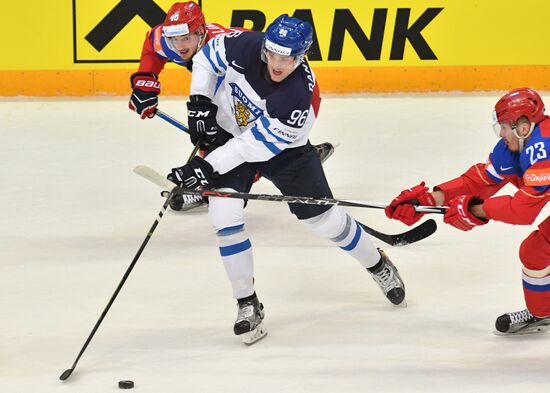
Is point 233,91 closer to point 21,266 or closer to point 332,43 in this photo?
point 21,266

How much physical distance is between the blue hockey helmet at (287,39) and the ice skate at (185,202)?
1.73m

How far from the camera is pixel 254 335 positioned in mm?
3459

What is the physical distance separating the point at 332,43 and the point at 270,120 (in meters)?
3.96

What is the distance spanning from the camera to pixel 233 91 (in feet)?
12.4

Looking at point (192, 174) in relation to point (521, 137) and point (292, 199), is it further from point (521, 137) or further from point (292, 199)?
point (521, 137)

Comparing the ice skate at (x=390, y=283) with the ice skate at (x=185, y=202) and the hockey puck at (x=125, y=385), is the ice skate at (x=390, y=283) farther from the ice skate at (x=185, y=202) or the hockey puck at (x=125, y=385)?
the ice skate at (x=185, y=202)

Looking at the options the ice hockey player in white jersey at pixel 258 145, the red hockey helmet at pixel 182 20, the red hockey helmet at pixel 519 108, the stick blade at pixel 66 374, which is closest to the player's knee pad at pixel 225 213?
the ice hockey player in white jersey at pixel 258 145

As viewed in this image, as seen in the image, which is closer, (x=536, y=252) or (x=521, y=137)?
(x=521, y=137)

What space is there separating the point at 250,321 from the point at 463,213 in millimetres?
744

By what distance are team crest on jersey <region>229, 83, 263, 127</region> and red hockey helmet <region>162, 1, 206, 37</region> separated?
0.84 m

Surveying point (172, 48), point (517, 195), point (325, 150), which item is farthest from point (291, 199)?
point (325, 150)

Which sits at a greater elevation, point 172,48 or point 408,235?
point 172,48

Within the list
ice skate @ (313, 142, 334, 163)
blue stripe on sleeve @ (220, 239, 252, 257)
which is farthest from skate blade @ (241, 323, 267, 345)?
ice skate @ (313, 142, 334, 163)

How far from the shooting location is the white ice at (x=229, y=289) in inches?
126
